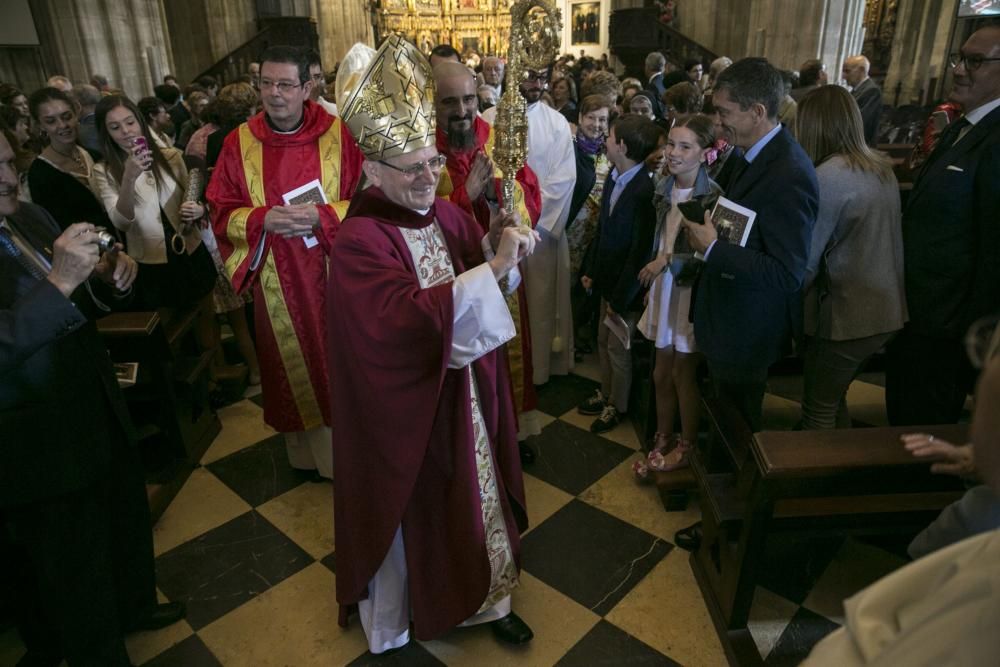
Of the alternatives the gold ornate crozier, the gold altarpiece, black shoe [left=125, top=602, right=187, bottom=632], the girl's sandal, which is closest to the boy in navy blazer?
the girl's sandal

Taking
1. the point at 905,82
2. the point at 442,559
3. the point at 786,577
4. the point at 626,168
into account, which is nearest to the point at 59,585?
the point at 442,559

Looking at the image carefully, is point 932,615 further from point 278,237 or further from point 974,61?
point 278,237

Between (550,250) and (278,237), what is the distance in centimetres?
155

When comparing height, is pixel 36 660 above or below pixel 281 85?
below

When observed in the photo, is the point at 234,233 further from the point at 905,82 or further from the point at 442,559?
the point at 905,82

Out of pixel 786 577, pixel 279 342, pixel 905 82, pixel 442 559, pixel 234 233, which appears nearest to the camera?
pixel 442 559

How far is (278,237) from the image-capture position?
266 cm

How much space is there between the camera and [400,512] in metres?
1.79

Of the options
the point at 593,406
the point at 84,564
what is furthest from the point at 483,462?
the point at 593,406

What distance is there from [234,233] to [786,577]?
260cm

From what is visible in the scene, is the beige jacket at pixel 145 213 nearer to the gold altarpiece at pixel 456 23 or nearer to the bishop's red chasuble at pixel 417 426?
the bishop's red chasuble at pixel 417 426

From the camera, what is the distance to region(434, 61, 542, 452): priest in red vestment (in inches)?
95.7

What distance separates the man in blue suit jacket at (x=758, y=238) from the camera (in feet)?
6.60

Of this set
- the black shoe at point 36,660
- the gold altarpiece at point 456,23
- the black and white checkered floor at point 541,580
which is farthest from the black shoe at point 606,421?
the gold altarpiece at point 456,23
